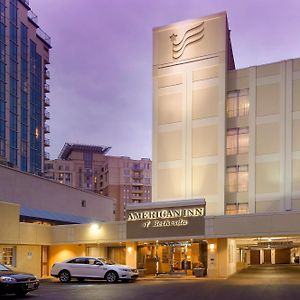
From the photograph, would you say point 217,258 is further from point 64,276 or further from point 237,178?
point 237,178

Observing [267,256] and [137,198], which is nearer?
[267,256]

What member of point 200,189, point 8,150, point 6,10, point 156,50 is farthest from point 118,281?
point 6,10

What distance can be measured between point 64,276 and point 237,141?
20610mm

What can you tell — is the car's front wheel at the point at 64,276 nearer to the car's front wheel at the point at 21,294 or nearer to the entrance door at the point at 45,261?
the entrance door at the point at 45,261

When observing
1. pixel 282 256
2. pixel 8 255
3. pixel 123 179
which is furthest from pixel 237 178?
pixel 123 179

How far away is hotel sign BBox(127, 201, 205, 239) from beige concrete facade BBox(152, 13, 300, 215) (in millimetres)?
9854

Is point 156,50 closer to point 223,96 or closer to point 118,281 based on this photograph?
point 223,96

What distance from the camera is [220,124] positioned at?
1797 inches

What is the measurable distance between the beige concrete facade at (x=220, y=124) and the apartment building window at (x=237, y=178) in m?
0.08

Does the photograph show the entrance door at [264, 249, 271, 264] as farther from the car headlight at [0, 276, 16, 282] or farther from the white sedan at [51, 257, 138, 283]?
the car headlight at [0, 276, 16, 282]

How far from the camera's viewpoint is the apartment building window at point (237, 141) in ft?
149

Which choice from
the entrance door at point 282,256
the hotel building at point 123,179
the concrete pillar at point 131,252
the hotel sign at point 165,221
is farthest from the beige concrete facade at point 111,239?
the hotel building at point 123,179

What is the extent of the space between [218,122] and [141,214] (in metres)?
12.4

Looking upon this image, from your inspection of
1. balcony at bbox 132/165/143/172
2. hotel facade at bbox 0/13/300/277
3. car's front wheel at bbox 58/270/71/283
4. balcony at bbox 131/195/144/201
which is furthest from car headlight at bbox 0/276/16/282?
balcony at bbox 132/165/143/172
